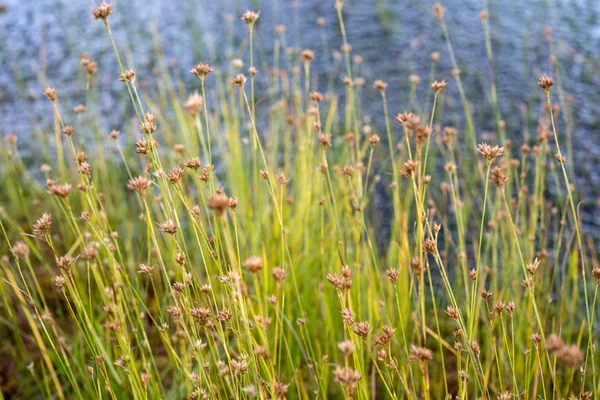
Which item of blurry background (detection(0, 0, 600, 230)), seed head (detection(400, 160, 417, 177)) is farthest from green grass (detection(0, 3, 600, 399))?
blurry background (detection(0, 0, 600, 230))

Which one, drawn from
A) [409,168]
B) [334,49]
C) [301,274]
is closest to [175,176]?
[409,168]

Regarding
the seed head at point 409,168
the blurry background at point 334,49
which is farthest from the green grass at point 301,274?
the blurry background at point 334,49

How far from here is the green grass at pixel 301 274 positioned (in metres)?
1.18

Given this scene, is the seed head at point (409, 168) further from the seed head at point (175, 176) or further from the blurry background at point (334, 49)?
the blurry background at point (334, 49)

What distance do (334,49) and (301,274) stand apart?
345 centimetres

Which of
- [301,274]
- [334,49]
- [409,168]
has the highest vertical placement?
[409,168]

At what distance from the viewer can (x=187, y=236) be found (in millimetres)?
3363

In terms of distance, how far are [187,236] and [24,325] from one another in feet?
3.57

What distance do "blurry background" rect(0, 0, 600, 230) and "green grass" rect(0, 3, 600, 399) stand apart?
0.26 meters

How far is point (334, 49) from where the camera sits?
17.6 feet

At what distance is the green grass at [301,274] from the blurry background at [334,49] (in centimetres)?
26

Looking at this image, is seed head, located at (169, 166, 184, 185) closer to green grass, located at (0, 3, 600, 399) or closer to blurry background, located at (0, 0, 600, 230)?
green grass, located at (0, 3, 600, 399)

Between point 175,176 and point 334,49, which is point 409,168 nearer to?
point 175,176

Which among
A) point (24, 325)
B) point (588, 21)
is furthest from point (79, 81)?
point (588, 21)
